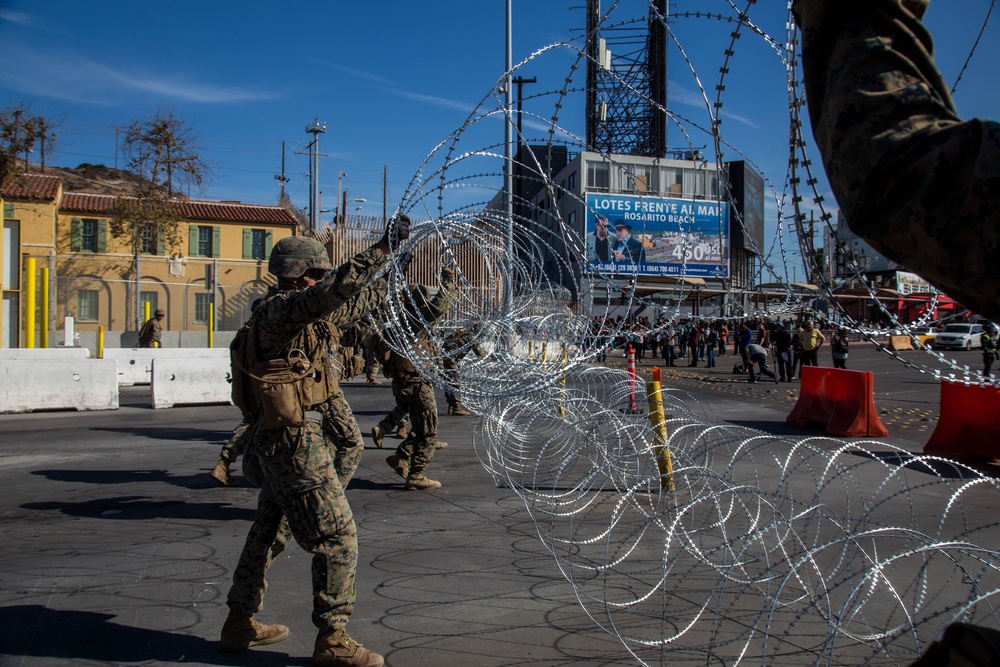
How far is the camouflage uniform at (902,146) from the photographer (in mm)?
1181

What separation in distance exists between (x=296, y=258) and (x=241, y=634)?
6.69 feet

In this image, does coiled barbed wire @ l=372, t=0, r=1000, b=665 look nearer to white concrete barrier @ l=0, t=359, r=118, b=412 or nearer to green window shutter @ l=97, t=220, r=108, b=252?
white concrete barrier @ l=0, t=359, r=118, b=412

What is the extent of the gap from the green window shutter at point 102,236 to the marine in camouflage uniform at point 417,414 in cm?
3077

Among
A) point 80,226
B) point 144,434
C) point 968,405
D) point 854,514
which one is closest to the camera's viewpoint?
point 854,514

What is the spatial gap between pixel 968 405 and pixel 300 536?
8.58m

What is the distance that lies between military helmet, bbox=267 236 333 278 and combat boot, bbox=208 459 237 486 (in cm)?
368

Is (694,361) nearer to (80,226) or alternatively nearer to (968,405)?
(968,405)

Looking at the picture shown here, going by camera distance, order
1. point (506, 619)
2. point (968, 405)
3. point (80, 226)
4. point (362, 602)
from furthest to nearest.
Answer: point (80, 226) → point (968, 405) → point (362, 602) → point (506, 619)

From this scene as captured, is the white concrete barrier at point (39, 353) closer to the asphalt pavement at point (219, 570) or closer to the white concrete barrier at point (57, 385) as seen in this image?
the white concrete barrier at point (57, 385)

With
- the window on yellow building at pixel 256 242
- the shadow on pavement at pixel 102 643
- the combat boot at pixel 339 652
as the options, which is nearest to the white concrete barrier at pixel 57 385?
the shadow on pavement at pixel 102 643

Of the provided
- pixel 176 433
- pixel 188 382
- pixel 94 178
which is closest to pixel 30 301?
pixel 188 382

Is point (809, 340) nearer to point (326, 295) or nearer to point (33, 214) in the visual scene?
point (326, 295)

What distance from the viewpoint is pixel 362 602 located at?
178 inches

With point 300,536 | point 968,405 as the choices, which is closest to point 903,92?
point 300,536
